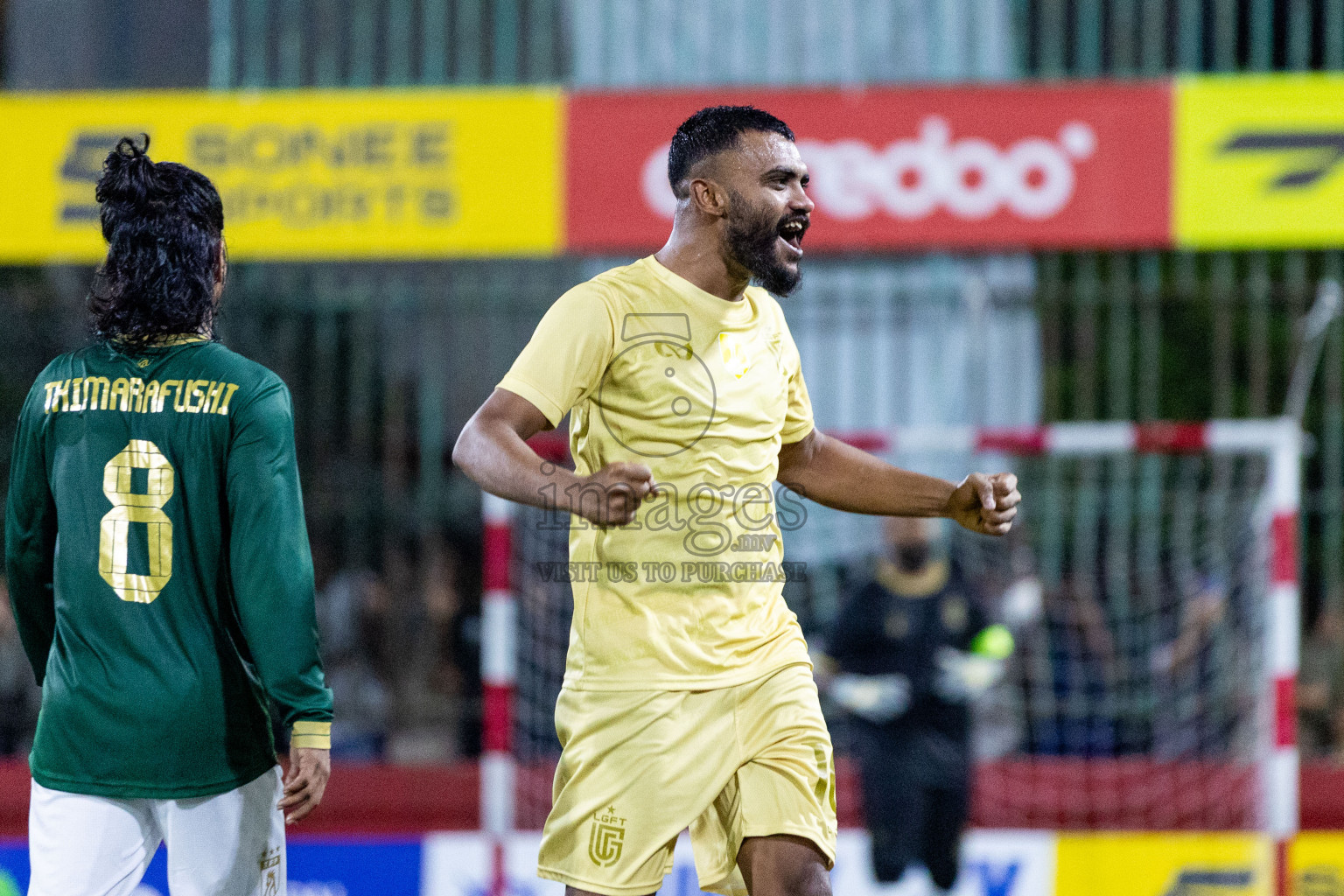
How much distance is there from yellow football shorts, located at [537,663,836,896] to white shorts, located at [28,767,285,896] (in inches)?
27.0

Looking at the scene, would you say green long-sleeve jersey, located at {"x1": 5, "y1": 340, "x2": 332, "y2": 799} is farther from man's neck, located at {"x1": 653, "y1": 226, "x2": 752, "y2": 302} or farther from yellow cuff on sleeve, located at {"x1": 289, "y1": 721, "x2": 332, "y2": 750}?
man's neck, located at {"x1": 653, "y1": 226, "x2": 752, "y2": 302}

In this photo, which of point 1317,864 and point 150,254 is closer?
point 150,254

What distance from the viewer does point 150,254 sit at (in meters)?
2.62

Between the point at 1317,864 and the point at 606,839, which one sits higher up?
the point at 606,839

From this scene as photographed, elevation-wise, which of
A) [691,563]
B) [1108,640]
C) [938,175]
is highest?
[938,175]

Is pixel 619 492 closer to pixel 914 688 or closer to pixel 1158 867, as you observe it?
pixel 914 688

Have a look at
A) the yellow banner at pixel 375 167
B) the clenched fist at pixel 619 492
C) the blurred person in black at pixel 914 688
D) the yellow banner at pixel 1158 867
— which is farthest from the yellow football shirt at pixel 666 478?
the yellow banner at pixel 375 167

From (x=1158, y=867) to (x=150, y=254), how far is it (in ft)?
15.8

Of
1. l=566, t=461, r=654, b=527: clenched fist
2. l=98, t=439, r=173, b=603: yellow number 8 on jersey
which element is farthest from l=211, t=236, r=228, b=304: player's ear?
l=566, t=461, r=654, b=527: clenched fist

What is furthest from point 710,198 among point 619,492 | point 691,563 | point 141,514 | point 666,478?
point 141,514

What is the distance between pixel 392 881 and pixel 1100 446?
3424 millimetres

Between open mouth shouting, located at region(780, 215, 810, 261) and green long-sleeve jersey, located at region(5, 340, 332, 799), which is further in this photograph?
open mouth shouting, located at region(780, 215, 810, 261)

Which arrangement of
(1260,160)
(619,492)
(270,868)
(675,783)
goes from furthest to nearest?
Answer: (1260,160), (675,783), (270,868), (619,492)

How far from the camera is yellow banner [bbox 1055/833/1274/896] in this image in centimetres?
580
